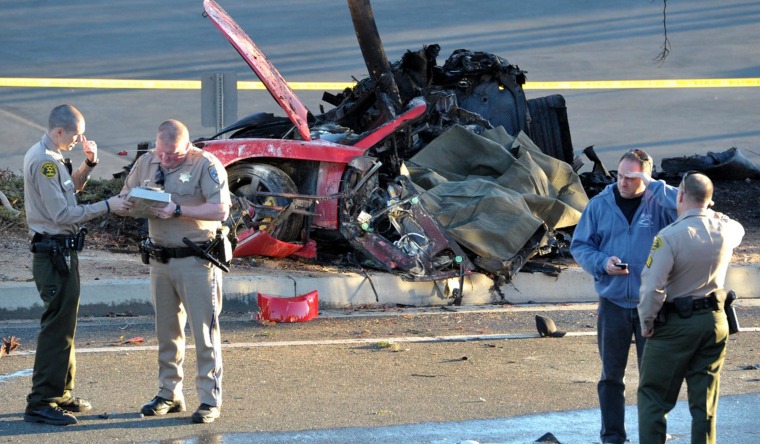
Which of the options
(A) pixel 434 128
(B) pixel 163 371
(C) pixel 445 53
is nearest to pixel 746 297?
(A) pixel 434 128

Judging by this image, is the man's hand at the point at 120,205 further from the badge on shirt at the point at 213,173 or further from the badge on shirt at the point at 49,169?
the badge on shirt at the point at 213,173

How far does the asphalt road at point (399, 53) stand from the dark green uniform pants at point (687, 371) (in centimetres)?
1129

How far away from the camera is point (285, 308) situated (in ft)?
29.7

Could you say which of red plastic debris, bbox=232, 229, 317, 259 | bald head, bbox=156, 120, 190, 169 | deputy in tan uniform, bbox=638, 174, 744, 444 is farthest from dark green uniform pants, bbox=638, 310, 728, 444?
red plastic debris, bbox=232, 229, 317, 259

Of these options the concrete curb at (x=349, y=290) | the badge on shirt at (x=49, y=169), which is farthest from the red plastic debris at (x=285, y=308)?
the badge on shirt at (x=49, y=169)

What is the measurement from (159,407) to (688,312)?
302 centimetres

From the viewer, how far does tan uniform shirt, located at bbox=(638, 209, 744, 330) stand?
508cm

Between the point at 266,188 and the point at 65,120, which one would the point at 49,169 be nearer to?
the point at 65,120

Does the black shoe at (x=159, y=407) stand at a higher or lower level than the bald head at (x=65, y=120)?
lower

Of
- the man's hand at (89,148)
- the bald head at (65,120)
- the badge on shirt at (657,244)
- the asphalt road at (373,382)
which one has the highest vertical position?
the bald head at (65,120)

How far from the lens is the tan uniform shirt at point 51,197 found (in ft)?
20.1

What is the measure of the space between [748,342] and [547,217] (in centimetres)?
262

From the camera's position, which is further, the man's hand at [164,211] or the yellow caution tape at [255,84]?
the yellow caution tape at [255,84]

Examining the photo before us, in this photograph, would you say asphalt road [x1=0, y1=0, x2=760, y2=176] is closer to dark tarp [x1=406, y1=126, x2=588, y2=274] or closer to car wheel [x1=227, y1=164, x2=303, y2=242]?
dark tarp [x1=406, y1=126, x2=588, y2=274]
